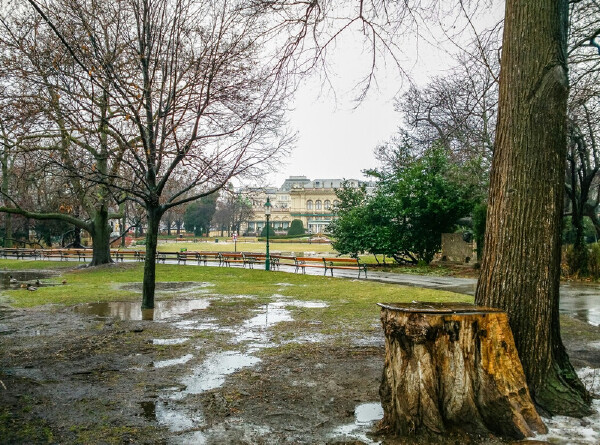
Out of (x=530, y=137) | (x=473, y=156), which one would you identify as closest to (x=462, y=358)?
(x=530, y=137)

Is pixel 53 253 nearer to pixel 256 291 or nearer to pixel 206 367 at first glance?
pixel 256 291

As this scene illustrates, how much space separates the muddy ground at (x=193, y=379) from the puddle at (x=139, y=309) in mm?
414

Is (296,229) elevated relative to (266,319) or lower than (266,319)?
elevated

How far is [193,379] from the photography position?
17.0 ft

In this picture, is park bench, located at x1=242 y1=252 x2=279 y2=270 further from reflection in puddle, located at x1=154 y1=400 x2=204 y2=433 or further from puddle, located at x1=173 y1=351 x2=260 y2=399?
reflection in puddle, located at x1=154 y1=400 x2=204 y2=433

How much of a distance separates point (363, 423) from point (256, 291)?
10136mm

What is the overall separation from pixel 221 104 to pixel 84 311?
5.26 meters

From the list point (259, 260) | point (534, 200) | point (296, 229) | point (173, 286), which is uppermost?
point (296, 229)

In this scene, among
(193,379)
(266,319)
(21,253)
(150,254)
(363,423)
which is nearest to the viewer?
(363,423)

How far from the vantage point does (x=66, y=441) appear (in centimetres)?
356

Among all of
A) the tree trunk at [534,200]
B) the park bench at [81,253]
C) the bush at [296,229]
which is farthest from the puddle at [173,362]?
the bush at [296,229]

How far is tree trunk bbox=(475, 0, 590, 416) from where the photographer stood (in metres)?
4.18

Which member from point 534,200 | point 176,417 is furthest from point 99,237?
point 534,200

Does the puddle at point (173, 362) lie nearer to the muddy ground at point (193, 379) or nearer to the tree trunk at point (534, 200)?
the muddy ground at point (193, 379)
